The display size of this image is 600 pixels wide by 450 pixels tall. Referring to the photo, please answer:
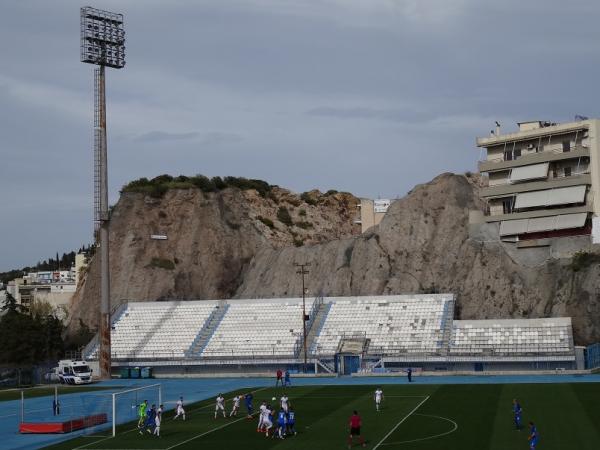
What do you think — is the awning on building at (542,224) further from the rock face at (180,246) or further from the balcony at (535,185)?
the rock face at (180,246)

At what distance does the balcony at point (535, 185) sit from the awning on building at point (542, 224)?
3.29m

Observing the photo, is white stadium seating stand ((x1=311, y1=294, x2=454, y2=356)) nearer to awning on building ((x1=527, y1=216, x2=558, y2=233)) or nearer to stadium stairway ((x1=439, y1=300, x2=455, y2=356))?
stadium stairway ((x1=439, y1=300, x2=455, y2=356))

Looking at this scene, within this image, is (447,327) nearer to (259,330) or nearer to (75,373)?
(259,330)

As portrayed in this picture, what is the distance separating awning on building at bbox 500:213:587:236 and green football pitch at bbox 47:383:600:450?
115 feet

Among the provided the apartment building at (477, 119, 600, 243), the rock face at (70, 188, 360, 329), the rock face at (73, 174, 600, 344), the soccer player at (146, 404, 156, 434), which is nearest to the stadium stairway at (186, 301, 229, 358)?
the rock face at (73, 174, 600, 344)

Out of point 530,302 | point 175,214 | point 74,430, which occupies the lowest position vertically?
point 74,430

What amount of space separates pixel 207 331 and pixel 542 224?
126 ft

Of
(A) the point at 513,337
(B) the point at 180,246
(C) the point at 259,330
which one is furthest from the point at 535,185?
(B) the point at 180,246

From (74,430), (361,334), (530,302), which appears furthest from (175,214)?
(74,430)

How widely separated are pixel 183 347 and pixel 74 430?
44.9 metres

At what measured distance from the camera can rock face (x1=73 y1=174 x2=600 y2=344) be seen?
9138 centimetres

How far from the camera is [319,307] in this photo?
310ft

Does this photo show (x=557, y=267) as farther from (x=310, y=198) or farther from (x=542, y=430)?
(x=310, y=198)

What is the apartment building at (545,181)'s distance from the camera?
9175 cm
